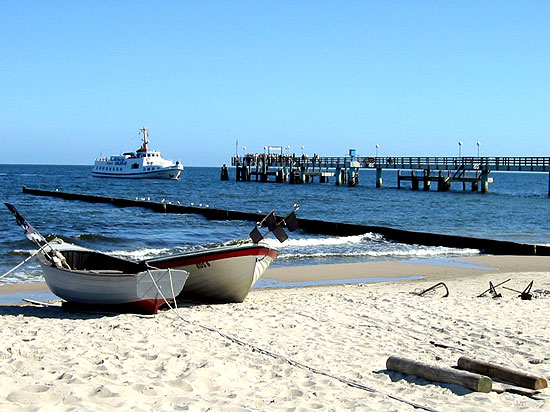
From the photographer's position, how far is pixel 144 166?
95312 millimetres

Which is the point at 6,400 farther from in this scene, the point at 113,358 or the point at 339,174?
the point at 339,174

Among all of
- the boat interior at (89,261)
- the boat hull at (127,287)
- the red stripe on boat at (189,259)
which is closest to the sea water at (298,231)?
the boat interior at (89,261)

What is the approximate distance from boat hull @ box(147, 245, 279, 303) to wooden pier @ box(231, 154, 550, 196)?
49557 mm

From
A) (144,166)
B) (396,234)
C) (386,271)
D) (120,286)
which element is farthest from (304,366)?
(144,166)

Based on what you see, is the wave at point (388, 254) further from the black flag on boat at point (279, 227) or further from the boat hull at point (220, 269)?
the boat hull at point (220, 269)

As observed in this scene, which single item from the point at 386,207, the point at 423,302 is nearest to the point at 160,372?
the point at 423,302

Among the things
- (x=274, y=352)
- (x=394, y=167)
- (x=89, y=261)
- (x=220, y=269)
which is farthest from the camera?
(x=394, y=167)

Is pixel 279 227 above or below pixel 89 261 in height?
above

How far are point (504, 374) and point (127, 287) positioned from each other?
19.4ft

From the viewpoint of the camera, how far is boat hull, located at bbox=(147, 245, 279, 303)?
11.5m

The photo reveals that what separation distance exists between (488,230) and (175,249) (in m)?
15.4

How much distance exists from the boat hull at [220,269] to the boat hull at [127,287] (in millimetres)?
723

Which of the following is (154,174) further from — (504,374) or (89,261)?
(504,374)

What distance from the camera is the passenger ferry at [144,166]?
313ft
